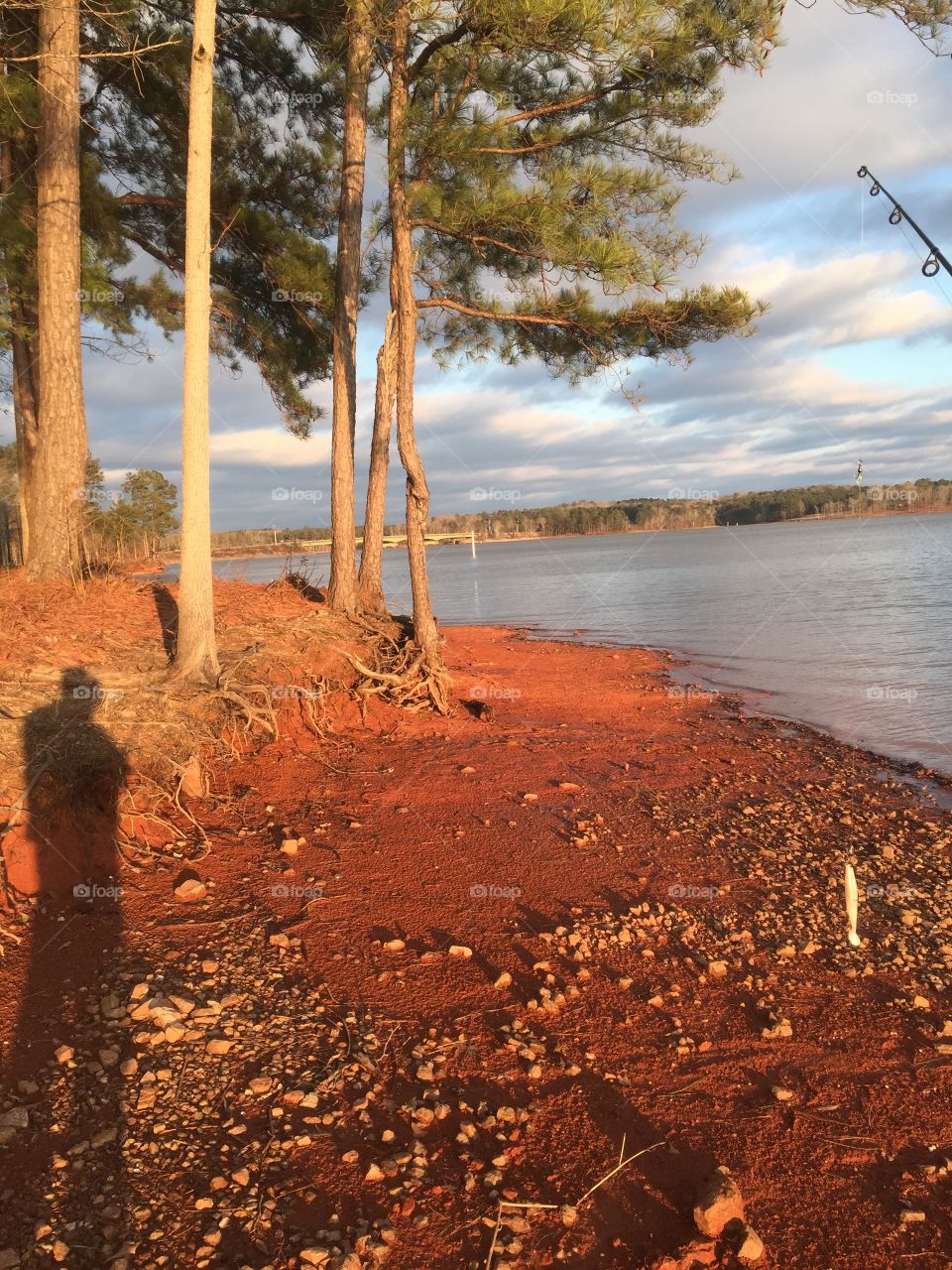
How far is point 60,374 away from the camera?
27.7 feet

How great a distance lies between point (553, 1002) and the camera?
Result: 3.68 m

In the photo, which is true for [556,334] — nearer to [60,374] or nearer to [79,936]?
[60,374]

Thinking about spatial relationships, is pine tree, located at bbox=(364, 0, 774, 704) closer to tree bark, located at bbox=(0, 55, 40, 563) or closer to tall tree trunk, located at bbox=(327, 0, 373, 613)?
tall tree trunk, located at bbox=(327, 0, 373, 613)

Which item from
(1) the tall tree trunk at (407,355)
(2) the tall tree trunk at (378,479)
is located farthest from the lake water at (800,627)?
(1) the tall tree trunk at (407,355)

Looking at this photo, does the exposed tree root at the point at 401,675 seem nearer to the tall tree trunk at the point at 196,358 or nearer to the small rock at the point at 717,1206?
the tall tree trunk at the point at 196,358

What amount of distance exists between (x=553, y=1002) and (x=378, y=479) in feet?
25.5

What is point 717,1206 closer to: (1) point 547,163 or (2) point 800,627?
(1) point 547,163

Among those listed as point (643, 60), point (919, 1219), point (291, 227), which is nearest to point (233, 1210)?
point (919, 1219)

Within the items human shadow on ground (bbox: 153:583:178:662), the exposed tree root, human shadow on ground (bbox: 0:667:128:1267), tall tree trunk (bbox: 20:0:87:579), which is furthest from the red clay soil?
tall tree trunk (bbox: 20:0:87:579)

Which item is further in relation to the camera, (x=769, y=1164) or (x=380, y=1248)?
(x=769, y=1164)

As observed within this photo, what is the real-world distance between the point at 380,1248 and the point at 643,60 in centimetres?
965

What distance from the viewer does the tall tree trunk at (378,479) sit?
913cm

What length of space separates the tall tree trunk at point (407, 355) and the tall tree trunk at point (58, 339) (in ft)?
11.1

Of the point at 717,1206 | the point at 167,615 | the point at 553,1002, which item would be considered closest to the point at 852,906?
the point at 553,1002
